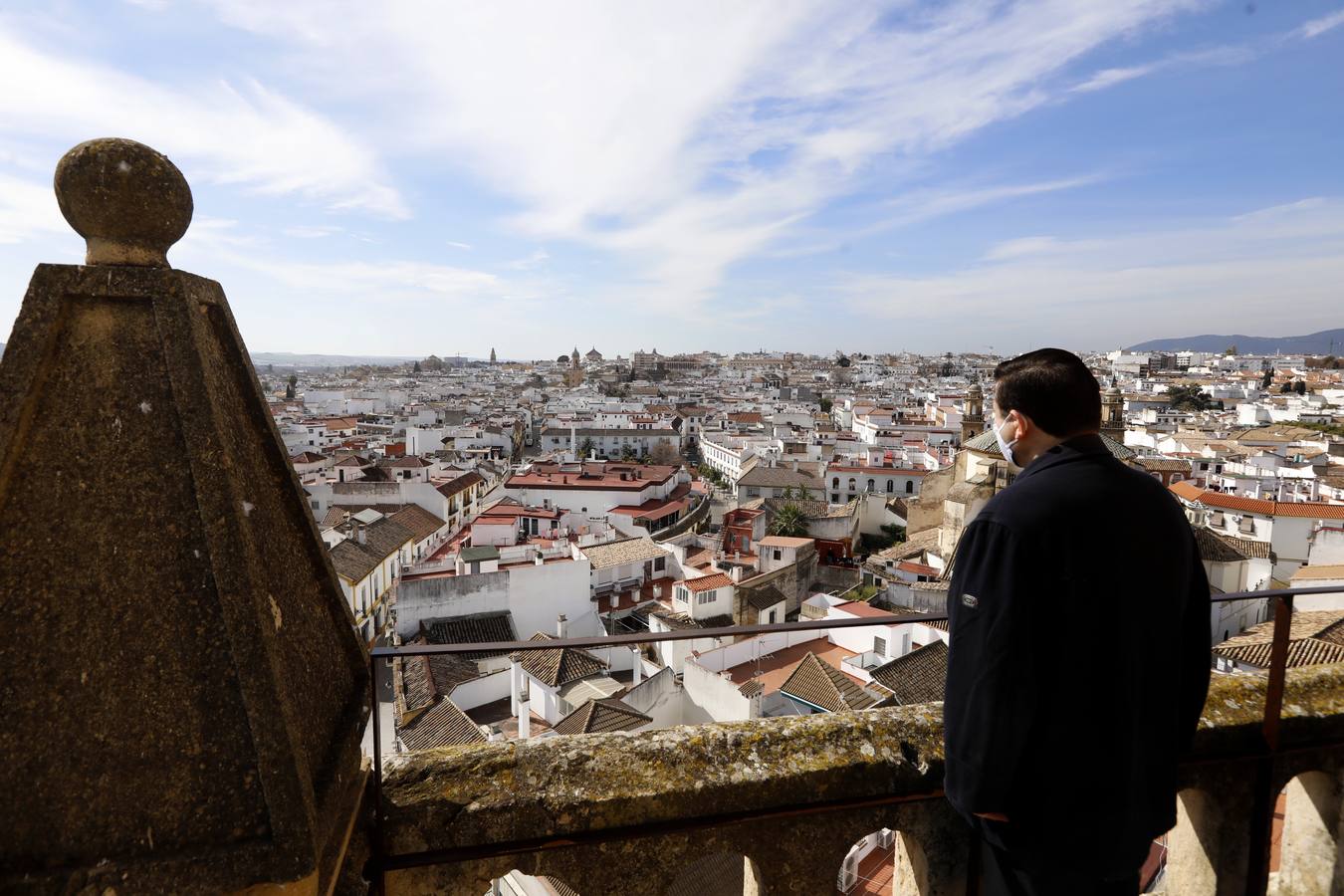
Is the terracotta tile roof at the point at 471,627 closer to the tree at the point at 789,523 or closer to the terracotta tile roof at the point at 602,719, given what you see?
the terracotta tile roof at the point at 602,719

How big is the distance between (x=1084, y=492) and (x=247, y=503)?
5.84 ft

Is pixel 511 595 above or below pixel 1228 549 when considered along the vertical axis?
below

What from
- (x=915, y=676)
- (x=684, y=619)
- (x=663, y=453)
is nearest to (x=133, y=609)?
(x=915, y=676)

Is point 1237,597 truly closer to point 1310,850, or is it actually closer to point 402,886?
point 1310,850

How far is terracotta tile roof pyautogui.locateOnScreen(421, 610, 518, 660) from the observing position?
19281 millimetres

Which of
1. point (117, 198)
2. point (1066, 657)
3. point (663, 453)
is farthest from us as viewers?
point (663, 453)

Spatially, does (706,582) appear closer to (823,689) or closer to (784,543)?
(784,543)

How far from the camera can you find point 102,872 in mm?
1281

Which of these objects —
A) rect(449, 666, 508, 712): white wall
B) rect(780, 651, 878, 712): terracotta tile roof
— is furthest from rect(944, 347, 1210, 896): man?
rect(449, 666, 508, 712): white wall

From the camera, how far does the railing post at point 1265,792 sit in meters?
2.64

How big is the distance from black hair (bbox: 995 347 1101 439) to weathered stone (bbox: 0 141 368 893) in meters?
1.78

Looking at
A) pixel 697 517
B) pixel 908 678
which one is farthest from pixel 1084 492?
pixel 697 517

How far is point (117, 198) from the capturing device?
1.48m

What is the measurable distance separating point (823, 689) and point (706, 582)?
9.44m
